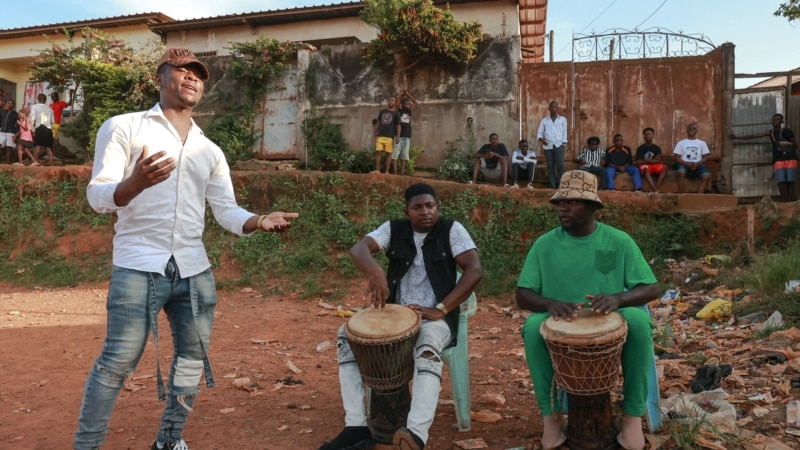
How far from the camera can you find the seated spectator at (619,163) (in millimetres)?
12062

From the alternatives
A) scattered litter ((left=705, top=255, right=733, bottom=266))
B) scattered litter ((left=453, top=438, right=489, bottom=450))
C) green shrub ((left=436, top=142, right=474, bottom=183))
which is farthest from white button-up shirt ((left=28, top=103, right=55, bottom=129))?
scattered litter ((left=453, top=438, right=489, bottom=450))

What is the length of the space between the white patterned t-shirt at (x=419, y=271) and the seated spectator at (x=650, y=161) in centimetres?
888

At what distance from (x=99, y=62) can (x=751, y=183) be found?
1493cm

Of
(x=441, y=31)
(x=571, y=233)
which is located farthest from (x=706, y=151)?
(x=571, y=233)

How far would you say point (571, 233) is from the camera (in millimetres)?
3869

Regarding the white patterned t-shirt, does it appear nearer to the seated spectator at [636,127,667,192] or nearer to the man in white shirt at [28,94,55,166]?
the seated spectator at [636,127,667,192]

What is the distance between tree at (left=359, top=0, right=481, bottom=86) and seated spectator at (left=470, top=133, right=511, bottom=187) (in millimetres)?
2056

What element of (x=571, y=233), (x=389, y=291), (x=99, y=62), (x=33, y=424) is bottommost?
(x=33, y=424)

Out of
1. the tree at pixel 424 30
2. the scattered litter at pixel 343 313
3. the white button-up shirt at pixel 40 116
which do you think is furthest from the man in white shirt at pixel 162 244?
the white button-up shirt at pixel 40 116

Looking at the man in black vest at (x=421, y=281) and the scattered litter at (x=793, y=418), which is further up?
the man in black vest at (x=421, y=281)

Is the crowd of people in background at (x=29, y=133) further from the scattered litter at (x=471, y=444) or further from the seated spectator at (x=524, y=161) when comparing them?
the scattered litter at (x=471, y=444)

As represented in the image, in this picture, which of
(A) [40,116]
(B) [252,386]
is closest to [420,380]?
(B) [252,386]

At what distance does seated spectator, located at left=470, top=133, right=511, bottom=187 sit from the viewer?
41.8ft

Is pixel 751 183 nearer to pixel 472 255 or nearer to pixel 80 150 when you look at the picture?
pixel 472 255
